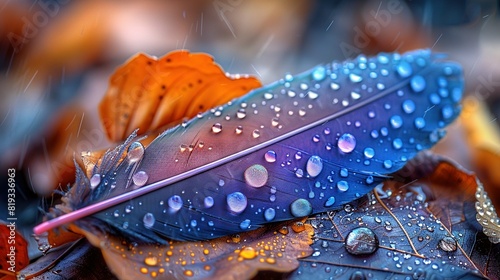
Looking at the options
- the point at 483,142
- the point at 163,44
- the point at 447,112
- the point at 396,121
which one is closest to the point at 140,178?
the point at 396,121

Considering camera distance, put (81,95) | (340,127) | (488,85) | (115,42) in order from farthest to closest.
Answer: (488,85), (115,42), (81,95), (340,127)

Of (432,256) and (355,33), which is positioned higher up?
(355,33)

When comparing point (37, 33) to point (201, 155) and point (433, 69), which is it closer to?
point (201, 155)

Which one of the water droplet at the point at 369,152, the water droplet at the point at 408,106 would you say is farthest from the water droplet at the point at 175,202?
the water droplet at the point at 408,106

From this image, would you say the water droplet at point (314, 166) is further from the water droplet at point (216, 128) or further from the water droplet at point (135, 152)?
the water droplet at point (135, 152)

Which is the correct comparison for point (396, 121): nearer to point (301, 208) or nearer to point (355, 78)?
point (355, 78)

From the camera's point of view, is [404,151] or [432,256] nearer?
[432,256]

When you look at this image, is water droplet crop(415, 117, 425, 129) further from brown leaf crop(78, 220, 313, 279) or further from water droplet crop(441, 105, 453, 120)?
brown leaf crop(78, 220, 313, 279)

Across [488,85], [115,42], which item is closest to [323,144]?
[115,42]
